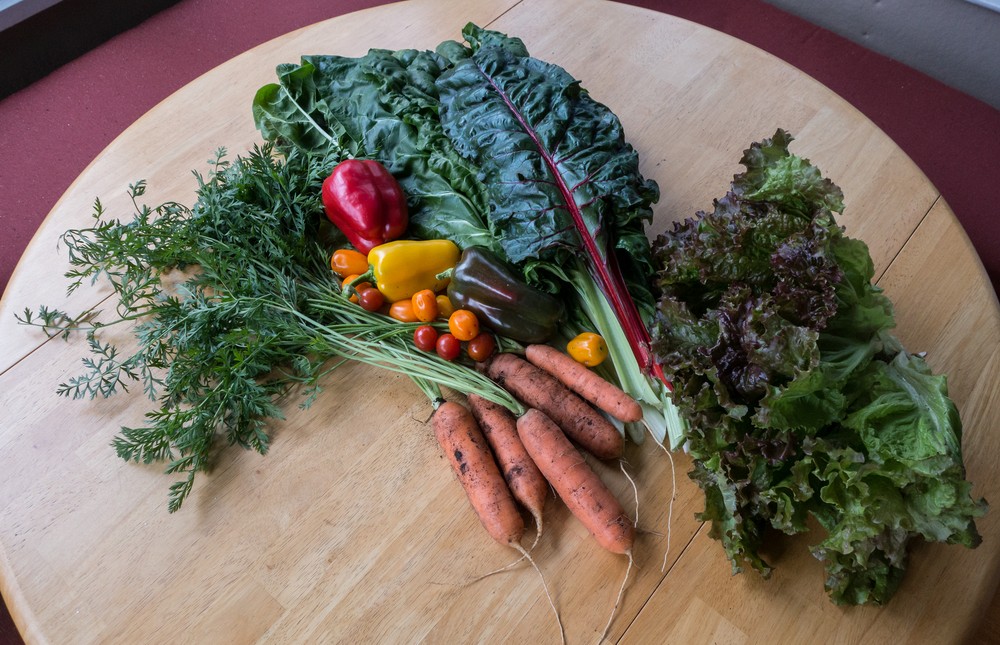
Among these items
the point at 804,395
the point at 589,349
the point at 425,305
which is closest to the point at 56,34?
the point at 425,305

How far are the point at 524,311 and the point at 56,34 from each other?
10.0ft

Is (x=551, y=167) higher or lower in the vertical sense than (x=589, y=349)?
higher

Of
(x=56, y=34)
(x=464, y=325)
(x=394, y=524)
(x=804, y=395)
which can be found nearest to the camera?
(x=804, y=395)

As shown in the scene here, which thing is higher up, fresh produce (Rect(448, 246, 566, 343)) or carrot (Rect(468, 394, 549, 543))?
fresh produce (Rect(448, 246, 566, 343))

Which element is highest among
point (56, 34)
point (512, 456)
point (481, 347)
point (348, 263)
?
point (56, 34)

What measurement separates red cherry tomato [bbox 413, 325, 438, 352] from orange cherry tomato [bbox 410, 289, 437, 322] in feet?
0.16

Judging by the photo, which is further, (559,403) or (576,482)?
(559,403)

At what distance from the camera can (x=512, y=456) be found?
65.1 inches

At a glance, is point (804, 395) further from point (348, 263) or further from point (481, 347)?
point (348, 263)

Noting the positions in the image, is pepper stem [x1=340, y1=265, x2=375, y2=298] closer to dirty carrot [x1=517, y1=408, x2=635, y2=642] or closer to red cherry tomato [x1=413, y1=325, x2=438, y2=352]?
red cherry tomato [x1=413, y1=325, x2=438, y2=352]

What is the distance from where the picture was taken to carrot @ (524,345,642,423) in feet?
5.39

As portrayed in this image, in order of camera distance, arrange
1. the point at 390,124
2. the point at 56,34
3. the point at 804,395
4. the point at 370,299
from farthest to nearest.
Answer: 1. the point at 56,34
2. the point at 390,124
3. the point at 370,299
4. the point at 804,395

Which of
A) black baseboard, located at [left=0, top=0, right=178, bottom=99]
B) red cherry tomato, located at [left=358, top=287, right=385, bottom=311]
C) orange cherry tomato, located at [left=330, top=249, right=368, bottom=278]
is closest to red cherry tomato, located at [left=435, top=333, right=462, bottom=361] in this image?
red cherry tomato, located at [left=358, top=287, right=385, bottom=311]

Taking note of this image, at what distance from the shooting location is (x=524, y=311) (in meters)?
1.77
